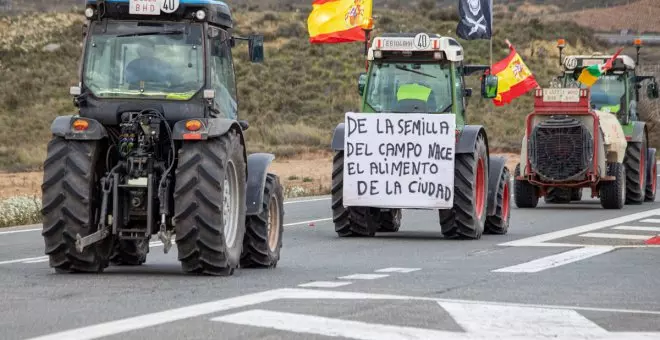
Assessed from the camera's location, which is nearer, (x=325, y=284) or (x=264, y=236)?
(x=325, y=284)

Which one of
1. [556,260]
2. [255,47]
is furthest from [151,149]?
[556,260]

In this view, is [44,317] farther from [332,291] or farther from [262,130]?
[262,130]

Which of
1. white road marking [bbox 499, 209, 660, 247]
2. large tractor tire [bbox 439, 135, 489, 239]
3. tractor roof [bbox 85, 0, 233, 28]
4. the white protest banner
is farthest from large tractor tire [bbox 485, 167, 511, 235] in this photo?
tractor roof [bbox 85, 0, 233, 28]

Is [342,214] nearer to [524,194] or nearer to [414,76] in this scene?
[414,76]

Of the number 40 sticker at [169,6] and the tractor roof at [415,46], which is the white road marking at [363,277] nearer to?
the number 40 sticker at [169,6]

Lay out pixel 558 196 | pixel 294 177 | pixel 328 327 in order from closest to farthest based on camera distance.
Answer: pixel 328 327
pixel 558 196
pixel 294 177

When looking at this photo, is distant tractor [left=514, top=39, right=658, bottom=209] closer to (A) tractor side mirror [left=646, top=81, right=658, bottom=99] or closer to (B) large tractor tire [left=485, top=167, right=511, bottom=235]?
(A) tractor side mirror [left=646, top=81, right=658, bottom=99]

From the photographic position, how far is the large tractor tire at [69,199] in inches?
517

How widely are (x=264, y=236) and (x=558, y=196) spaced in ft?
54.1

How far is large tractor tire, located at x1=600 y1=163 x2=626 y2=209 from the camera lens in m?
27.9

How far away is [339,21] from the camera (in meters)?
31.3

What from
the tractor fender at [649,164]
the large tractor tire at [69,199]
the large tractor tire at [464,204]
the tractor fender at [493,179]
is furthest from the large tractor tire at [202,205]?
the tractor fender at [649,164]

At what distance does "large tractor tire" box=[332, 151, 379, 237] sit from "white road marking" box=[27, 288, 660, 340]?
8.38 meters

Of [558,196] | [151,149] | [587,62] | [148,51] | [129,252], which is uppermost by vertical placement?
[148,51]
